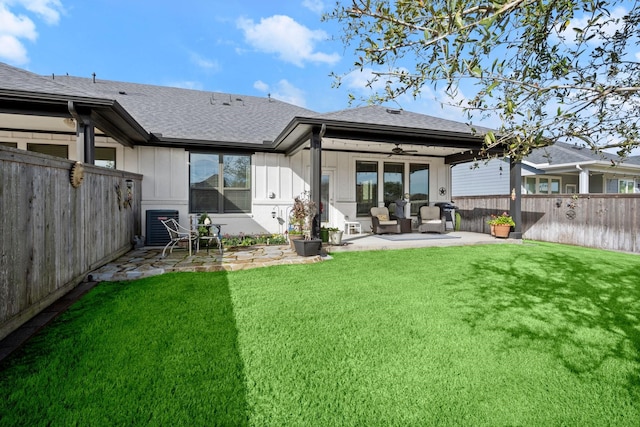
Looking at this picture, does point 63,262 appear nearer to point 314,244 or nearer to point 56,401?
point 56,401

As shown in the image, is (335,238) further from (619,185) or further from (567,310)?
(619,185)

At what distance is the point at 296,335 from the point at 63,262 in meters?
3.05

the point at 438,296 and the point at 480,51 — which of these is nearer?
the point at 480,51

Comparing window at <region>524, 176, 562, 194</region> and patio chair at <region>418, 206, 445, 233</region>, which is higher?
window at <region>524, 176, 562, 194</region>

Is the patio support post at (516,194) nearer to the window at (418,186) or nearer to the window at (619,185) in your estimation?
the window at (418,186)

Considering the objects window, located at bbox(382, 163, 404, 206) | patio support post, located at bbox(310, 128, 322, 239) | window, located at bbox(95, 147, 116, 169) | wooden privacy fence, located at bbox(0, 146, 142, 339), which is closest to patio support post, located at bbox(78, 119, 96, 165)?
wooden privacy fence, located at bbox(0, 146, 142, 339)

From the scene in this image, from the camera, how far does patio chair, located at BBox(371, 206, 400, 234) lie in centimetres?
922

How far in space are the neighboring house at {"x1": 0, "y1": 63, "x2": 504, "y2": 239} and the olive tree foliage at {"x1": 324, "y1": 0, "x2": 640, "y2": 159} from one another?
158 inches

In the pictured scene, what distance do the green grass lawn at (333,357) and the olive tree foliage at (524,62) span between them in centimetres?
161

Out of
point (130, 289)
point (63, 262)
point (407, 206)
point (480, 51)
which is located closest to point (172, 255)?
point (130, 289)

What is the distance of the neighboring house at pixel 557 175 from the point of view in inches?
454

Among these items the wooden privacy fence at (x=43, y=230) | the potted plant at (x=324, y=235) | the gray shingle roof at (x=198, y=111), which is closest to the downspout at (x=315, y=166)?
the potted plant at (x=324, y=235)

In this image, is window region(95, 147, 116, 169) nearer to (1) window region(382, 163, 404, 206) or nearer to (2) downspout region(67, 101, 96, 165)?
(2) downspout region(67, 101, 96, 165)

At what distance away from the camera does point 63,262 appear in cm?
364
